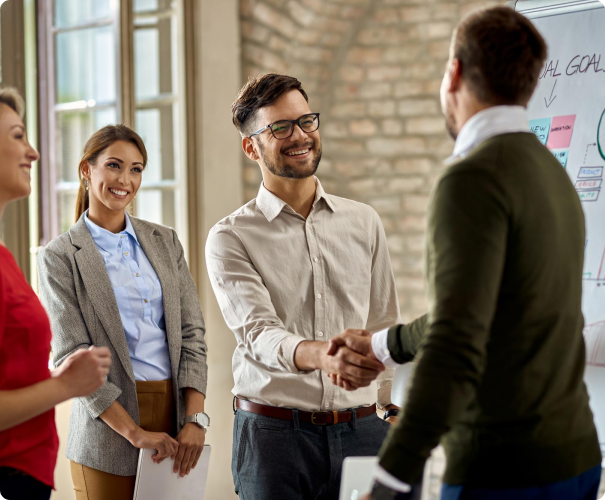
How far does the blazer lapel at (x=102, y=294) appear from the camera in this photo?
6.23ft

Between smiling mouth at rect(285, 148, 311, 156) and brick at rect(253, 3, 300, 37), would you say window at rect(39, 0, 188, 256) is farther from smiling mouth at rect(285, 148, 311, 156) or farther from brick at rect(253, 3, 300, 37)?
smiling mouth at rect(285, 148, 311, 156)

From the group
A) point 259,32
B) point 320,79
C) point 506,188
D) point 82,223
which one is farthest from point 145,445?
point 320,79

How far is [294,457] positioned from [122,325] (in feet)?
2.06

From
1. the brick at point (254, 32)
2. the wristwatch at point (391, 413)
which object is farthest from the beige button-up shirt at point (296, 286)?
the brick at point (254, 32)

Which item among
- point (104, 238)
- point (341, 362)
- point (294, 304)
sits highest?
point (104, 238)

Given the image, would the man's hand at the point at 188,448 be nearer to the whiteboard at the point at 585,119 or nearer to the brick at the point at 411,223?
the whiteboard at the point at 585,119

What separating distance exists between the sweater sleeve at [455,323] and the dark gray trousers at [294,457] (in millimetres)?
733

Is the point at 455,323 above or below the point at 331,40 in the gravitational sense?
below

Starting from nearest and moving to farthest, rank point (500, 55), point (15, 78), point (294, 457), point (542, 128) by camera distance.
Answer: point (500, 55)
point (294, 457)
point (542, 128)
point (15, 78)

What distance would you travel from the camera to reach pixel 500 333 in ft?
3.56

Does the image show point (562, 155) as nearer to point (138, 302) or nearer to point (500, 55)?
point (500, 55)

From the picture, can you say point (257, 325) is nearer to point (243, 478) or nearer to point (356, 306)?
point (356, 306)

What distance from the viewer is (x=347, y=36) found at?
4023mm

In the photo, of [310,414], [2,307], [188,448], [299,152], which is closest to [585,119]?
[299,152]
